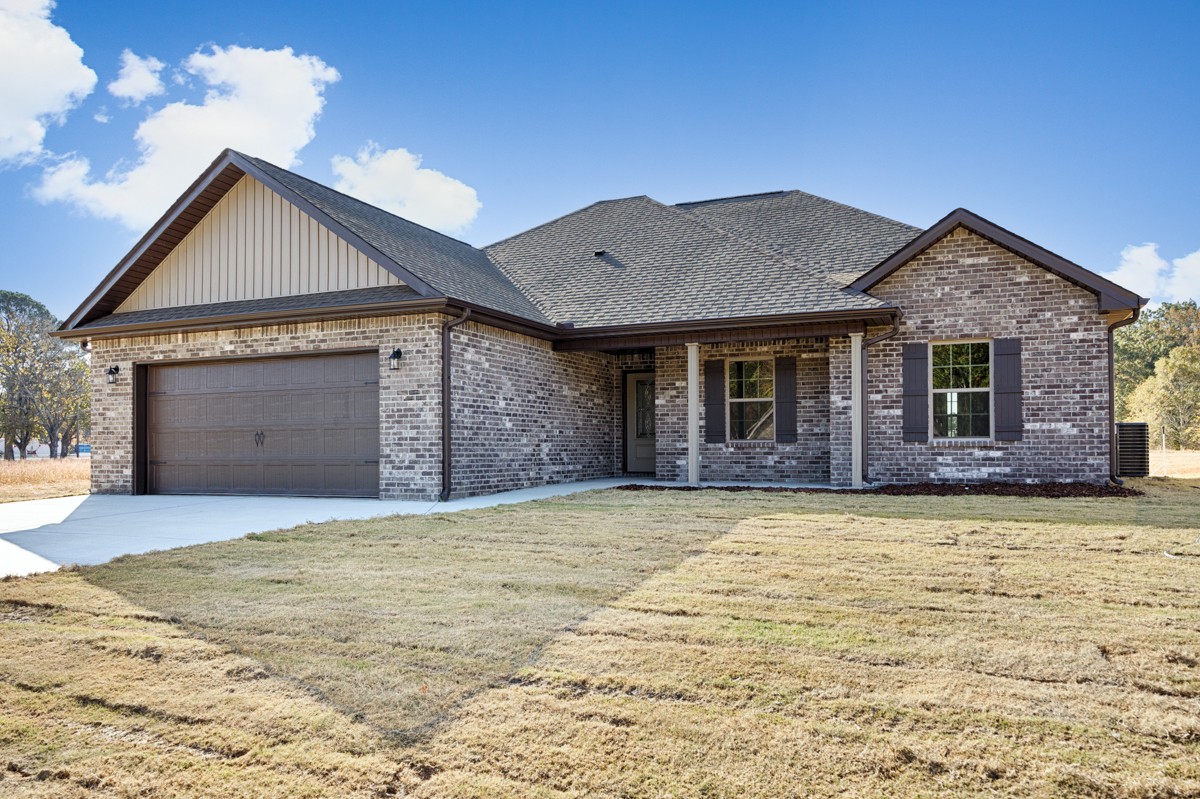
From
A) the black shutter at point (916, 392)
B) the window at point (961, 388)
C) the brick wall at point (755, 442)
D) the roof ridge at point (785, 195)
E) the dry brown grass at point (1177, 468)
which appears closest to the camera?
the window at point (961, 388)

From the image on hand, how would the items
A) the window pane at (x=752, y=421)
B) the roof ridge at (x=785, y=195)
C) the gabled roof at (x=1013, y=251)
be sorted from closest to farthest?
the gabled roof at (x=1013, y=251) → the window pane at (x=752, y=421) → the roof ridge at (x=785, y=195)

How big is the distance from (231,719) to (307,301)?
9.65 meters

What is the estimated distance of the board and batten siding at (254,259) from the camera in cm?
1166

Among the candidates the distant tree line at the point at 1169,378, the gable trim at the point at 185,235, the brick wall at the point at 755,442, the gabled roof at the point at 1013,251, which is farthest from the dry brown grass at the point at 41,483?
the distant tree line at the point at 1169,378

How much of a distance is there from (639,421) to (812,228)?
16.8 feet

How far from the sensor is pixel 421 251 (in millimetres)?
12992

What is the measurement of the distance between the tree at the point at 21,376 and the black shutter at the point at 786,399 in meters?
43.6

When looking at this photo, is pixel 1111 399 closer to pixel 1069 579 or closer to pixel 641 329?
pixel 641 329

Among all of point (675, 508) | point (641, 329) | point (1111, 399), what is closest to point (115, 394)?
point (641, 329)

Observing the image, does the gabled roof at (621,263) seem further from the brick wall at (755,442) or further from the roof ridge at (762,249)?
the brick wall at (755,442)

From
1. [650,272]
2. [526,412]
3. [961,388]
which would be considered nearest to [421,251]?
[526,412]

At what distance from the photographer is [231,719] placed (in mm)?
2795

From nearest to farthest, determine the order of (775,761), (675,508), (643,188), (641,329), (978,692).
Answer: (775,761), (978,692), (675,508), (641,329), (643,188)

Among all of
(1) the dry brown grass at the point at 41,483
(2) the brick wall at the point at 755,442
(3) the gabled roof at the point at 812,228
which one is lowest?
(1) the dry brown grass at the point at 41,483
